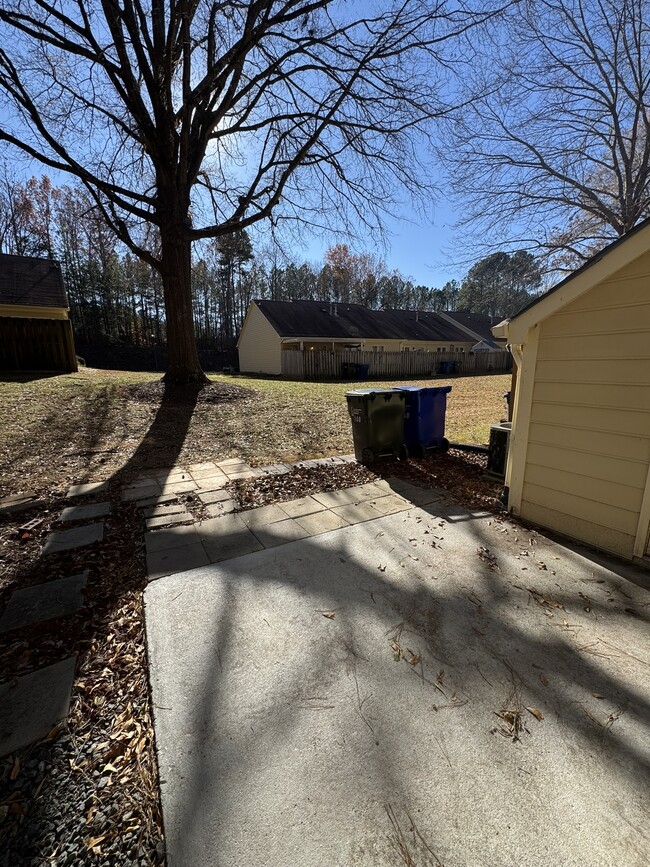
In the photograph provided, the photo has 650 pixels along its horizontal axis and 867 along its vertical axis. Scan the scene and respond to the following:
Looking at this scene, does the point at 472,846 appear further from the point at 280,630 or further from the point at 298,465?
the point at 298,465

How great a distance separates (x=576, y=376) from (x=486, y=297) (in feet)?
40.4

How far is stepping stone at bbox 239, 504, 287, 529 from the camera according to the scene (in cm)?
353

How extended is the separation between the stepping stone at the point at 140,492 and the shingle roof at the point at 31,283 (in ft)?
49.5

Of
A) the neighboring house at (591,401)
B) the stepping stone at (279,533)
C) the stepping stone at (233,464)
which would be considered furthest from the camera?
the stepping stone at (233,464)

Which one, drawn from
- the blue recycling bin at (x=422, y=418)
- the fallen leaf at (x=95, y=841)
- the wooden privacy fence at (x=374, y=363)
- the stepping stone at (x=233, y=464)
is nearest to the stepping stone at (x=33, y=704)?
the fallen leaf at (x=95, y=841)

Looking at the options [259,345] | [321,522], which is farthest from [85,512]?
[259,345]

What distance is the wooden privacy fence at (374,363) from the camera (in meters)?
19.5

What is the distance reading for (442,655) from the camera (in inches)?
78.2

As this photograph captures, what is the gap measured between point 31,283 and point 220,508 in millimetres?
17940

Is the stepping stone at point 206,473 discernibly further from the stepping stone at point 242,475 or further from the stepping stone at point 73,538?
the stepping stone at point 73,538

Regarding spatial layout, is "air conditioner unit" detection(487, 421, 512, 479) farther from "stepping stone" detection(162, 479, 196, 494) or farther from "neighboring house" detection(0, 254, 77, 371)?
"neighboring house" detection(0, 254, 77, 371)

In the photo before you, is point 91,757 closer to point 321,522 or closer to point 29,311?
point 321,522

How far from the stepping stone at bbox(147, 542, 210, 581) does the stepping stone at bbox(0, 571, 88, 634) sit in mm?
449

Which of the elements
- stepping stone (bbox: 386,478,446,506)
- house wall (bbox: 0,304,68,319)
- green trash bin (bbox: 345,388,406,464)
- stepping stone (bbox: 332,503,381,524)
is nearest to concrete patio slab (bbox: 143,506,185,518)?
stepping stone (bbox: 332,503,381,524)
